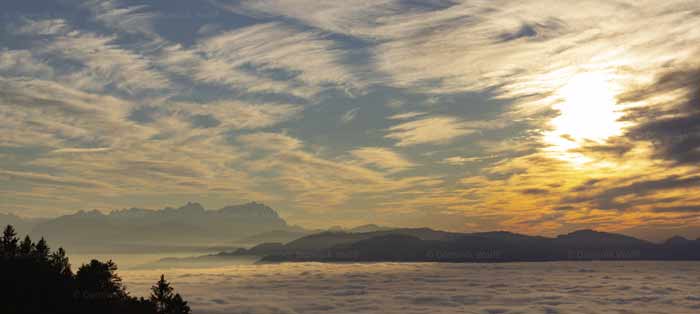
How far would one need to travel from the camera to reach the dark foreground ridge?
107 meters

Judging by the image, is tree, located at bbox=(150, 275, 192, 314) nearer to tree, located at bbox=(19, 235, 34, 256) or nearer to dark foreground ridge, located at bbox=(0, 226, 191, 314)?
dark foreground ridge, located at bbox=(0, 226, 191, 314)

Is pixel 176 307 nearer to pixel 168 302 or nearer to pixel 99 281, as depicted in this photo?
pixel 168 302

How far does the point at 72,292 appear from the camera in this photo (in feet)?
378

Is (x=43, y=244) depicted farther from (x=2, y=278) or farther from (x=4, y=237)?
(x=2, y=278)

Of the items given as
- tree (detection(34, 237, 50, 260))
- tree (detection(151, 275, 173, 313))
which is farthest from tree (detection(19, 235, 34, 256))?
tree (detection(151, 275, 173, 313))

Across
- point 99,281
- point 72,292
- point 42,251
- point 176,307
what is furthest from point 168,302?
point 42,251

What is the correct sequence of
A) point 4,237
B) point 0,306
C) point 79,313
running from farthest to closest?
point 4,237 < point 79,313 < point 0,306

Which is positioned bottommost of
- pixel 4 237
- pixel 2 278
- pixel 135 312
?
pixel 135 312

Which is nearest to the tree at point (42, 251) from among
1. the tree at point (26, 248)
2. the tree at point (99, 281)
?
the tree at point (26, 248)

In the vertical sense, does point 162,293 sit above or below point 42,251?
below

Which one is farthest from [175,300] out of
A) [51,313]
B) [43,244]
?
[43,244]

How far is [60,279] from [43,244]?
67.9 ft

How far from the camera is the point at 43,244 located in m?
138

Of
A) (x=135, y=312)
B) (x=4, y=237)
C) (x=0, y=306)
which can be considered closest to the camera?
(x=0, y=306)
